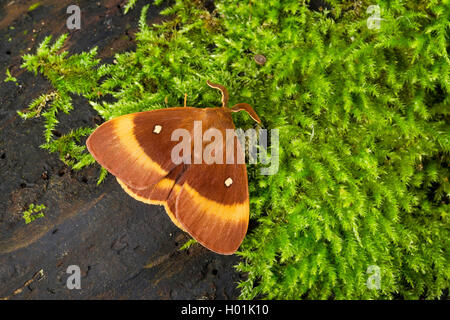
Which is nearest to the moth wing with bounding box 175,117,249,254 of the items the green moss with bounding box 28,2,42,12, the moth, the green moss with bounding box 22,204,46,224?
the moth

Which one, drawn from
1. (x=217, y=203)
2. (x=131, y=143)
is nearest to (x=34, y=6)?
(x=131, y=143)

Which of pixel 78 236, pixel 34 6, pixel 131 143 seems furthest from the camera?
pixel 34 6

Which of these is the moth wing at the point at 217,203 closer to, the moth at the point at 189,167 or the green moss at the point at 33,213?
the moth at the point at 189,167

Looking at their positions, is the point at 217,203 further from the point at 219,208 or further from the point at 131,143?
the point at 131,143

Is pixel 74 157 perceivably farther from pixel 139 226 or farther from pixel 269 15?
pixel 269 15

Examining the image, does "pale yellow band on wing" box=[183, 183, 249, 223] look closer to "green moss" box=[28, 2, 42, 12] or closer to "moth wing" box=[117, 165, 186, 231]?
"moth wing" box=[117, 165, 186, 231]

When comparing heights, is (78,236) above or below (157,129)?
below
